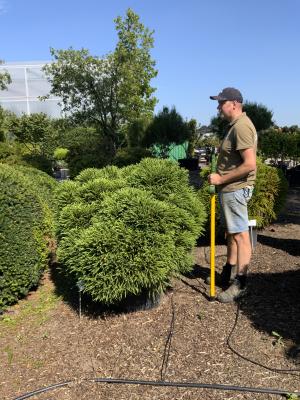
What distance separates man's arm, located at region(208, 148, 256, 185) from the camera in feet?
12.5

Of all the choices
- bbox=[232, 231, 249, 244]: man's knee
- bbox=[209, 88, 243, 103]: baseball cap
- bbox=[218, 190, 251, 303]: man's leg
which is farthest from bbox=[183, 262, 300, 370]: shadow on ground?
bbox=[209, 88, 243, 103]: baseball cap

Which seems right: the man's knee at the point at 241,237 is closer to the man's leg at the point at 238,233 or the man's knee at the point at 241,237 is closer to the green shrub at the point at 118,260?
the man's leg at the point at 238,233

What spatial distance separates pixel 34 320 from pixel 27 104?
42484mm

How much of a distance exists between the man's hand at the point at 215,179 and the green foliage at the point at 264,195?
184 cm

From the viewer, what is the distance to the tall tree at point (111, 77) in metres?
13.9

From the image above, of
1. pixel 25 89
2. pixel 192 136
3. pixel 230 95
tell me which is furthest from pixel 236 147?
pixel 25 89

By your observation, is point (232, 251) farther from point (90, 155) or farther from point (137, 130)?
point (137, 130)

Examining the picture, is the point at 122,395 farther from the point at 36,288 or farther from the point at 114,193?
the point at 36,288

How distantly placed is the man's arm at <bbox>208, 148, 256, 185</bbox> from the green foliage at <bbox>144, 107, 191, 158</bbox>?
1273 cm

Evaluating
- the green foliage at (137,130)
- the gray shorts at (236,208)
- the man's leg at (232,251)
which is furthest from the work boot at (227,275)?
the green foliage at (137,130)

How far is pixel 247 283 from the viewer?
14.7 ft

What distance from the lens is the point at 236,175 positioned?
3891 mm

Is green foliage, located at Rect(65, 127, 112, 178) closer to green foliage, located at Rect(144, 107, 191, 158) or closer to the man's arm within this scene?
green foliage, located at Rect(144, 107, 191, 158)

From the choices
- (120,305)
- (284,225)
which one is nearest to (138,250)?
(120,305)
